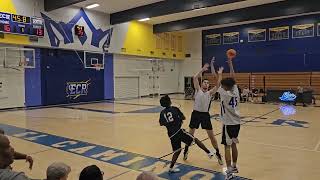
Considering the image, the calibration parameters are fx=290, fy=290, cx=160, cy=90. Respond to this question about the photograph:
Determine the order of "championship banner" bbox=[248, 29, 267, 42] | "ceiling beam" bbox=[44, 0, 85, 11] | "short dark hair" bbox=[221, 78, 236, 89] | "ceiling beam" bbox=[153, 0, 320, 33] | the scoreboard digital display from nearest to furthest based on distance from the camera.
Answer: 1. "short dark hair" bbox=[221, 78, 236, 89]
2. "ceiling beam" bbox=[44, 0, 85, 11]
3. "ceiling beam" bbox=[153, 0, 320, 33]
4. the scoreboard digital display
5. "championship banner" bbox=[248, 29, 267, 42]

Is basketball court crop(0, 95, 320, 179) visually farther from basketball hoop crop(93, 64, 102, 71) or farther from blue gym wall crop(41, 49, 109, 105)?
basketball hoop crop(93, 64, 102, 71)

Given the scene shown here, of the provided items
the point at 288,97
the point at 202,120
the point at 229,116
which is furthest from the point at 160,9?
the point at 229,116

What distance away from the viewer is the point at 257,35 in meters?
21.0

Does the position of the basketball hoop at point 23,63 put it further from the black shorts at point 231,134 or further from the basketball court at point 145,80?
the black shorts at point 231,134

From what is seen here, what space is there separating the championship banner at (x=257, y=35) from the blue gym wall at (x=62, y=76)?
11372 millimetres

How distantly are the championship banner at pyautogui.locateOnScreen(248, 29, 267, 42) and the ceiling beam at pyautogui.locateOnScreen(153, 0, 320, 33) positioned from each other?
3.90 m

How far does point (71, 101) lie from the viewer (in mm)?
16750

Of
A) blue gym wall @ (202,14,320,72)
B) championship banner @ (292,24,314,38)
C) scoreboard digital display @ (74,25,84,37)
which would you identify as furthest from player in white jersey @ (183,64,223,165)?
championship banner @ (292,24,314,38)

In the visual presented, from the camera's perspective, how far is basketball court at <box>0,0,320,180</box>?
5617 millimetres

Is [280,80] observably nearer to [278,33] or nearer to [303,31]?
[278,33]

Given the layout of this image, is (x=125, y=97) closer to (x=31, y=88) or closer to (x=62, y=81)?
(x=62, y=81)

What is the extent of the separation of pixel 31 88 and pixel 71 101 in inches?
98.0

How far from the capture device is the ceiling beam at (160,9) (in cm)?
1423

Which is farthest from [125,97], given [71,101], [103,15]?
[103,15]
